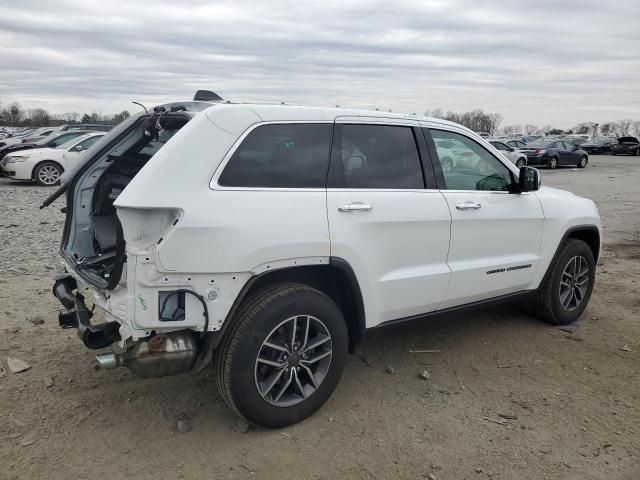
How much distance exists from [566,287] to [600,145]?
46977 millimetres

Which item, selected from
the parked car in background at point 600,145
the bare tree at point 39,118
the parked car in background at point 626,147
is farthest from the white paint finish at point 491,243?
the bare tree at point 39,118

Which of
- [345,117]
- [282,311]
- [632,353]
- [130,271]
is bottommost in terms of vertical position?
[632,353]

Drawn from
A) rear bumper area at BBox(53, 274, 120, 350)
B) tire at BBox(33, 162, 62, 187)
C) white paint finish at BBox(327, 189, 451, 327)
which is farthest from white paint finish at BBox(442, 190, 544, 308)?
tire at BBox(33, 162, 62, 187)

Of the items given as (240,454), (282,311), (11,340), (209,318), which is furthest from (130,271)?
(11,340)

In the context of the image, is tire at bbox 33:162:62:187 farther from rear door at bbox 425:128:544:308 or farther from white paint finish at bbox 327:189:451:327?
white paint finish at bbox 327:189:451:327

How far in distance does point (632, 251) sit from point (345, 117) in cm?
661

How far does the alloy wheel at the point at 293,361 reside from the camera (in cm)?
324

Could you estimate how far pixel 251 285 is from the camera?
307 centimetres

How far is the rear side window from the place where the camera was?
122 inches

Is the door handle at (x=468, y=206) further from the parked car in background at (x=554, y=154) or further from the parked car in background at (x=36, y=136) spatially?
the parked car in background at (x=554, y=154)

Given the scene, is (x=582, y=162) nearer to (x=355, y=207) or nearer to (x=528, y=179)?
(x=528, y=179)

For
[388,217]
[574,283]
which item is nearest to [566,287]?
[574,283]

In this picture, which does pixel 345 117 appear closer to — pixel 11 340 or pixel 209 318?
pixel 209 318

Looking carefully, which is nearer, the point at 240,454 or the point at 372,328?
the point at 240,454
